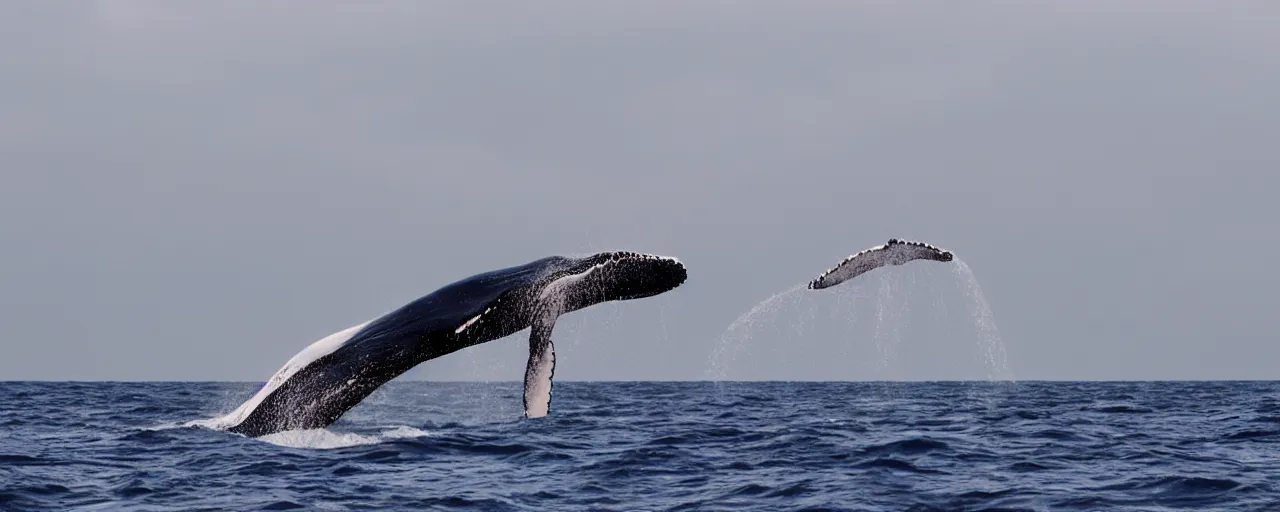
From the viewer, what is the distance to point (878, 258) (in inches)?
582

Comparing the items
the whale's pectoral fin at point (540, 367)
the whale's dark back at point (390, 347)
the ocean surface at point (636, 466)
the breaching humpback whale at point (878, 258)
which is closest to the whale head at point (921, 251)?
the breaching humpback whale at point (878, 258)

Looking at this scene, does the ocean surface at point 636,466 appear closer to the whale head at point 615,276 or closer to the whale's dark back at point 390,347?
the whale's dark back at point 390,347

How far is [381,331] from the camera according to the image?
15242 mm

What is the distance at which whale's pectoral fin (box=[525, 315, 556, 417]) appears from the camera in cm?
1542

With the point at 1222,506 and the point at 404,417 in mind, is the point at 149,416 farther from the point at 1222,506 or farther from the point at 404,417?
the point at 1222,506

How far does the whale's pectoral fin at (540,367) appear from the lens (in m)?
15.4

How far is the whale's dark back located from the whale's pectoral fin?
31 centimetres

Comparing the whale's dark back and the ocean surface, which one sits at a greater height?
the whale's dark back

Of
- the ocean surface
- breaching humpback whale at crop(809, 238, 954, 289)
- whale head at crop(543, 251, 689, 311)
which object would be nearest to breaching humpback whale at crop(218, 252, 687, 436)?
whale head at crop(543, 251, 689, 311)

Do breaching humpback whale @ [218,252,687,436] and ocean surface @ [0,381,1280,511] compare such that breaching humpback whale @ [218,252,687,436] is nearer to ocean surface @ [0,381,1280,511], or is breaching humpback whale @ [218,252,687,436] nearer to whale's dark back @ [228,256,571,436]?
whale's dark back @ [228,256,571,436]

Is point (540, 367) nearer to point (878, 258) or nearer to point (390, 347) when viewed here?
point (390, 347)

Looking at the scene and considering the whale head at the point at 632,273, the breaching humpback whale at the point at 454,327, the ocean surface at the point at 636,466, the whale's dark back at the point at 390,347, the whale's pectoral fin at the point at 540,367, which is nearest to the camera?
the ocean surface at the point at 636,466

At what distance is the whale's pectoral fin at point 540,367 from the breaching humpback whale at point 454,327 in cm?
1

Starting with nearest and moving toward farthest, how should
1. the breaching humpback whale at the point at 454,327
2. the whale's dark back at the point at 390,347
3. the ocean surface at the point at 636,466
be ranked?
the ocean surface at the point at 636,466, the breaching humpback whale at the point at 454,327, the whale's dark back at the point at 390,347
